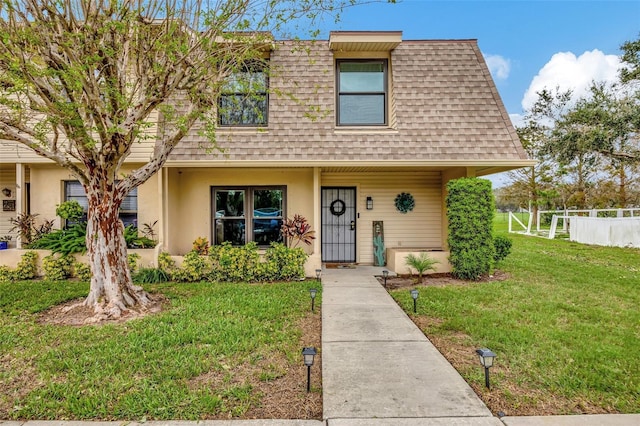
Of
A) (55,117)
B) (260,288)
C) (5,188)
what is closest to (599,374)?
(260,288)

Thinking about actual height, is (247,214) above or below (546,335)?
above

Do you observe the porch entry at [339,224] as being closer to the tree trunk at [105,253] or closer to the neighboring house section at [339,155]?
the neighboring house section at [339,155]

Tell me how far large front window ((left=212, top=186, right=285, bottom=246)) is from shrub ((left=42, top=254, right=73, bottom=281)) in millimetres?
2996

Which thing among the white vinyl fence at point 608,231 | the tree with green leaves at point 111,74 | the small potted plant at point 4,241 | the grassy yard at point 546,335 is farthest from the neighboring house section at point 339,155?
the white vinyl fence at point 608,231

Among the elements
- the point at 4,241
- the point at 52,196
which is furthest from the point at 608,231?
the point at 4,241

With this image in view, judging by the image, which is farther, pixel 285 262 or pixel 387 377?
pixel 285 262

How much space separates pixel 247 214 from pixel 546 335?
6.39 metres

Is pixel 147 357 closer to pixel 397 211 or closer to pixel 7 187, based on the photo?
pixel 397 211

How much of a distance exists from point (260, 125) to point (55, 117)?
4.17 metres

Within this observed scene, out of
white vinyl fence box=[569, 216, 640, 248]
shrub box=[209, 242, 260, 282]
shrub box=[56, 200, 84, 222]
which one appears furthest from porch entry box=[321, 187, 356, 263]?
white vinyl fence box=[569, 216, 640, 248]

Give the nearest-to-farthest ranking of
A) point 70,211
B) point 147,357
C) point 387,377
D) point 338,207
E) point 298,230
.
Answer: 1. point 387,377
2. point 147,357
3. point 70,211
4. point 298,230
5. point 338,207

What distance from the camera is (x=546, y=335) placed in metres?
4.22

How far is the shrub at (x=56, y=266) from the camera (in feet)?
23.2

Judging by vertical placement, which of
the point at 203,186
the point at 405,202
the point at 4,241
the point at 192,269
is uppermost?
the point at 203,186
